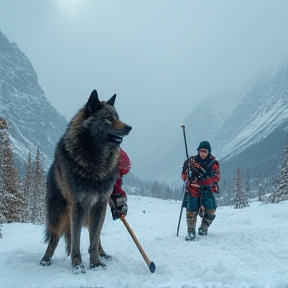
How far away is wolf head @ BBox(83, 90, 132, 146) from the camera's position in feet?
17.9

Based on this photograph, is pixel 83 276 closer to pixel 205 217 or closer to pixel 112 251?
pixel 112 251

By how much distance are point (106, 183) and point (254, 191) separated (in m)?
180

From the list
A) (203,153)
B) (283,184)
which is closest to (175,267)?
(203,153)

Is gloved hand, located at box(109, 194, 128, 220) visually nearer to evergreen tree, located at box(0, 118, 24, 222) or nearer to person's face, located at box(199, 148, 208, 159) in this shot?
person's face, located at box(199, 148, 208, 159)

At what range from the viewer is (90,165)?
5445 mm

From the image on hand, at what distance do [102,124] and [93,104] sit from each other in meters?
0.36

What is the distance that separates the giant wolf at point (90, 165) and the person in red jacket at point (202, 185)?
4086mm

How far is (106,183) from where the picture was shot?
560 centimetres

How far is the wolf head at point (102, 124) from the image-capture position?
5457mm

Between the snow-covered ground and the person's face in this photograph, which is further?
the person's face

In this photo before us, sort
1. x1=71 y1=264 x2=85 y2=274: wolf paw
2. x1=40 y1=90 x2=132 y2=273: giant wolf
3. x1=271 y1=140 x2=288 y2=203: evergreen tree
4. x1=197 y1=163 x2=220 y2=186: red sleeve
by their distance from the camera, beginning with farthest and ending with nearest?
1. x1=271 y1=140 x2=288 y2=203: evergreen tree
2. x1=197 y1=163 x2=220 y2=186: red sleeve
3. x1=40 y1=90 x2=132 y2=273: giant wolf
4. x1=71 y1=264 x2=85 y2=274: wolf paw

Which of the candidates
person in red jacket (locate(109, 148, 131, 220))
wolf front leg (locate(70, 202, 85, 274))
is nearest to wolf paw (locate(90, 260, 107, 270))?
wolf front leg (locate(70, 202, 85, 274))

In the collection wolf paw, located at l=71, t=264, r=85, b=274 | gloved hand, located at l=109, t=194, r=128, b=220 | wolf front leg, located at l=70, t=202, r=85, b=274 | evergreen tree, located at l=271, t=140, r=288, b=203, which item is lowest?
wolf paw, located at l=71, t=264, r=85, b=274

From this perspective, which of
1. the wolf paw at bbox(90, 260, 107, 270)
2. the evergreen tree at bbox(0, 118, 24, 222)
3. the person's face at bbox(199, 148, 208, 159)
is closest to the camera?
the wolf paw at bbox(90, 260, 107, 270)
